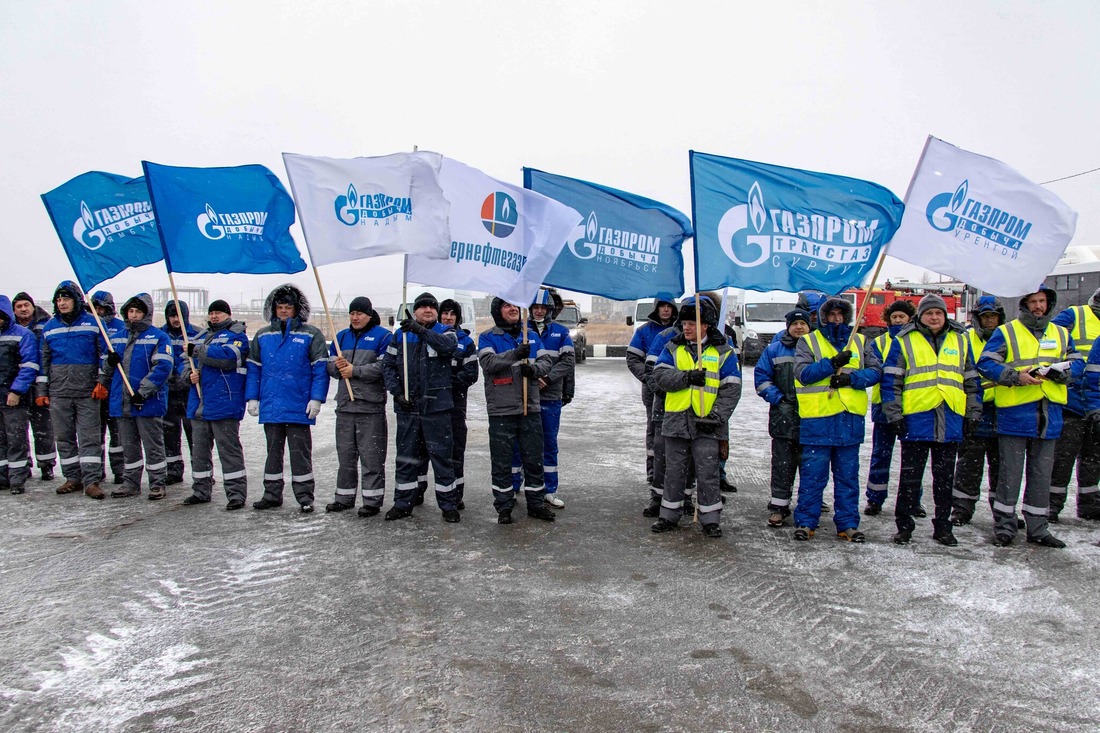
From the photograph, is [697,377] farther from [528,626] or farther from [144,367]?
[144,367]

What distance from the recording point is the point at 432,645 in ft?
13.2

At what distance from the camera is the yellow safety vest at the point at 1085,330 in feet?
22.1

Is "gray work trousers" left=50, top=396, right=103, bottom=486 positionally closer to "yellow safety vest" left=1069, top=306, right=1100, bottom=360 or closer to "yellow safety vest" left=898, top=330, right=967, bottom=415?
"yellow safety vest" left=898, top=330, right=967, bottom=415

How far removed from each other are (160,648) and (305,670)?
897 millimetres

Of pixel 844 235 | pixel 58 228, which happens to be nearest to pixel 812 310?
pixel 844 235

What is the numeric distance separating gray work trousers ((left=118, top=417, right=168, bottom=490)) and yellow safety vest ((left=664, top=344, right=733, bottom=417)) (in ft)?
16.9

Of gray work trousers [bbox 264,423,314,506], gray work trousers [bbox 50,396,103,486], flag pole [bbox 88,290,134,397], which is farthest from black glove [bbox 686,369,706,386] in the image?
gray work trousers [bbox 50,396,103,486]

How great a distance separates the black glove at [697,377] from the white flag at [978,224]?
1.83 meters

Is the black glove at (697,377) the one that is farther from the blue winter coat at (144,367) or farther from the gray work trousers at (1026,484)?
the blue winter coat at (144,367)

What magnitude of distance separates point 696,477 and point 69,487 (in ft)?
20.7

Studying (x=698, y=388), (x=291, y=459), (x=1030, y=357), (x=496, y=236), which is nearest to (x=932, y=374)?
(x=1030, y=357)

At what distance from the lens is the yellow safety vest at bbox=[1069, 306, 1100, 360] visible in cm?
673

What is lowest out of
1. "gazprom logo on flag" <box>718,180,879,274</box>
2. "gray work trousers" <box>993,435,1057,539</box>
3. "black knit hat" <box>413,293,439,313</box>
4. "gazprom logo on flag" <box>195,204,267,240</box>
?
"gray work trousers" <box>993,435,1057,539</box>

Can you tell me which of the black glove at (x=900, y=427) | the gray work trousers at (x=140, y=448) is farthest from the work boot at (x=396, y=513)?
the black glove at (x=900, y=427)
